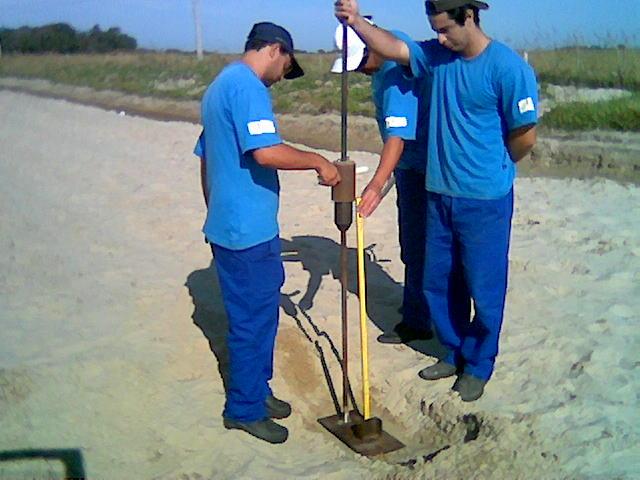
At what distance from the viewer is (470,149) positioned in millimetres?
3988

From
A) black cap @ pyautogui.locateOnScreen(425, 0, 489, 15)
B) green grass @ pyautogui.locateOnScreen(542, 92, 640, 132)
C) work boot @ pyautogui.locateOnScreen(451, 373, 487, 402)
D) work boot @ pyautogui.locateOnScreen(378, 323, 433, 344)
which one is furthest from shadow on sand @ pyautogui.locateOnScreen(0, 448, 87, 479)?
green grass @ pyautogui.locateOnScreen(542, 92, 640, 132)

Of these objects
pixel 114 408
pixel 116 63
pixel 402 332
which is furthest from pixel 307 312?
pixel 116 63

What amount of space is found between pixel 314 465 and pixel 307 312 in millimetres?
1799

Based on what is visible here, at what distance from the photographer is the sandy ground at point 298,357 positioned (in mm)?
3760

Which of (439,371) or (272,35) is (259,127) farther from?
(439,371)

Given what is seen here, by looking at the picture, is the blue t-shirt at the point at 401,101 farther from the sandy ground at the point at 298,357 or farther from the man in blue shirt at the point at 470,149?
the sandy ground at the point at 298,357

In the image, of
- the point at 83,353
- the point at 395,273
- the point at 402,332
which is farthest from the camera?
the point at 395,273

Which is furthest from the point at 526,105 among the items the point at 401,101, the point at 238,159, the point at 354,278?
the point at 354,278

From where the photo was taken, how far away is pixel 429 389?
4.43 m

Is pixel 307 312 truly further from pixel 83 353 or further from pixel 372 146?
pixel 372 146

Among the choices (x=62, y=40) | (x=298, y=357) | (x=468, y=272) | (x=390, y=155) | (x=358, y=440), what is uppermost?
(x=62, y=40)

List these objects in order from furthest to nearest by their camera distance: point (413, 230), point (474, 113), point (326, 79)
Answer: point (326, 79) → point (413, 230) → point (474, 113)

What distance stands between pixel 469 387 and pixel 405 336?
0.89 m

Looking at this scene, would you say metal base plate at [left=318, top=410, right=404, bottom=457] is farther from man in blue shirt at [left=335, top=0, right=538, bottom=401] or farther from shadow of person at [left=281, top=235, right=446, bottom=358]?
shadow of person at [left=281, top=235, right=446, bottom=358]
